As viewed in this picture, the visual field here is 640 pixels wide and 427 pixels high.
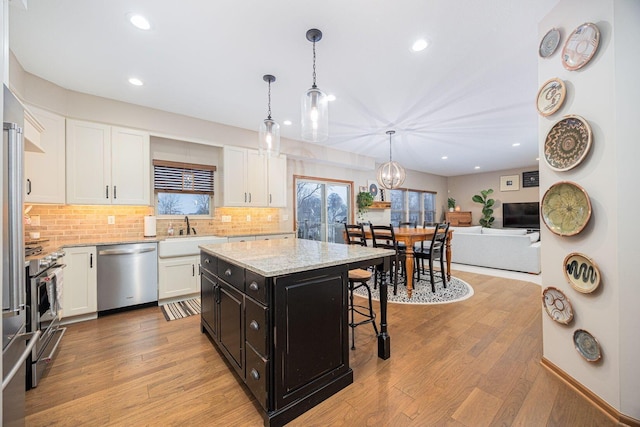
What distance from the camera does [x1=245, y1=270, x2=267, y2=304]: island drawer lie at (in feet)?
4.78

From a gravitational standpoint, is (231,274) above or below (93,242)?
below

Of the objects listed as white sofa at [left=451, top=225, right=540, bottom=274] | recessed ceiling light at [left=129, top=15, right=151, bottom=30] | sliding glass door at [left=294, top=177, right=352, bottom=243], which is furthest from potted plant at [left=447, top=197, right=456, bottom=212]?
recessed ceiling light at [left=129, top=15, right=151, bottom=30]

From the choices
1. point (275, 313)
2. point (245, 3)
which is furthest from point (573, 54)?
point (275, 313)

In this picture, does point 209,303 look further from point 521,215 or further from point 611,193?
point 521,215

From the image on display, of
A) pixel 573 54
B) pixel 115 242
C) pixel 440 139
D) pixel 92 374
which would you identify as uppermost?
pixel 440 139

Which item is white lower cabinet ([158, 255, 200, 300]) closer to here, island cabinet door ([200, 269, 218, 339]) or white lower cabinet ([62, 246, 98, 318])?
white lower cabinet ([62, 246, 98, 318])

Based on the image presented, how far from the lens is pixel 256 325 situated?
154 centimetres

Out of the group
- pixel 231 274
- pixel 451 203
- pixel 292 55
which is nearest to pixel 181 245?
pixel 231 274

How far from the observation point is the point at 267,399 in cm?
145

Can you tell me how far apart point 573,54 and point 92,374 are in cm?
405

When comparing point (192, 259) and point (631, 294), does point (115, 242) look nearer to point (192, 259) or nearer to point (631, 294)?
point (192, 259)

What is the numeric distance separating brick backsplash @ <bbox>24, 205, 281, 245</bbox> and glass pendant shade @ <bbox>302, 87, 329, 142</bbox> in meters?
2.77

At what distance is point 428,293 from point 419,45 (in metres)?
3.04

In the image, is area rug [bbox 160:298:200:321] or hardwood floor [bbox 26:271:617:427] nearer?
hardwood floor [bbox 26:271:617:427]
